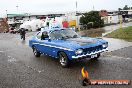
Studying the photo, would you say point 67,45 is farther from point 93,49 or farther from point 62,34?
point 62,34

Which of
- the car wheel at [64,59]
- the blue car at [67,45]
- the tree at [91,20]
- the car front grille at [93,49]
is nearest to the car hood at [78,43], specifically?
the blue car at [67,45]

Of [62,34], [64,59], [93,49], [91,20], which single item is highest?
[91,20]

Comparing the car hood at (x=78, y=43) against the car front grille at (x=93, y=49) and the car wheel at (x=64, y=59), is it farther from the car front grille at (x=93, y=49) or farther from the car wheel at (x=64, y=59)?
the car wheel at (x=64, y=59)

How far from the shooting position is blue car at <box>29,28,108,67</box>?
948 centimetres

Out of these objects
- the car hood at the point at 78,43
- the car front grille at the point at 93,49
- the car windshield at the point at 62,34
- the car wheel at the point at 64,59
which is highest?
the car windshield at the point at 62,34

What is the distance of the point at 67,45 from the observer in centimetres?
973

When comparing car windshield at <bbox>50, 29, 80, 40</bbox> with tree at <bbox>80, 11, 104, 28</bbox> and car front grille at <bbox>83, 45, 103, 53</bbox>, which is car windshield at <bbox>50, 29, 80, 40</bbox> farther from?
tree at <bbox>80, 11, 104, 28</bbox>

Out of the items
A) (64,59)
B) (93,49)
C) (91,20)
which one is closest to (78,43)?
(93,49)

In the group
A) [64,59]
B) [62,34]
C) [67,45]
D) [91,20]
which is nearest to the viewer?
[67,45]

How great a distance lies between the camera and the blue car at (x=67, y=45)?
31.1 feet

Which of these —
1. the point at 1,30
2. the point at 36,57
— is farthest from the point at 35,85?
the point at 1,30

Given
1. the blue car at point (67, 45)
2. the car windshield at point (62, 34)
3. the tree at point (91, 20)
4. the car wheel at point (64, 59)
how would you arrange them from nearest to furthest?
the blue car at point (67, 45) → the car wheel at point (64, 59) → the car windshield at point (62, 34) → the tree at point (91, 20)

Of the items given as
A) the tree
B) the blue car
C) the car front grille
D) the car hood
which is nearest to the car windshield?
the blue car

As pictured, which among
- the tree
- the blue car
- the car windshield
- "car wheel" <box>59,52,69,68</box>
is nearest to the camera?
the blue car
